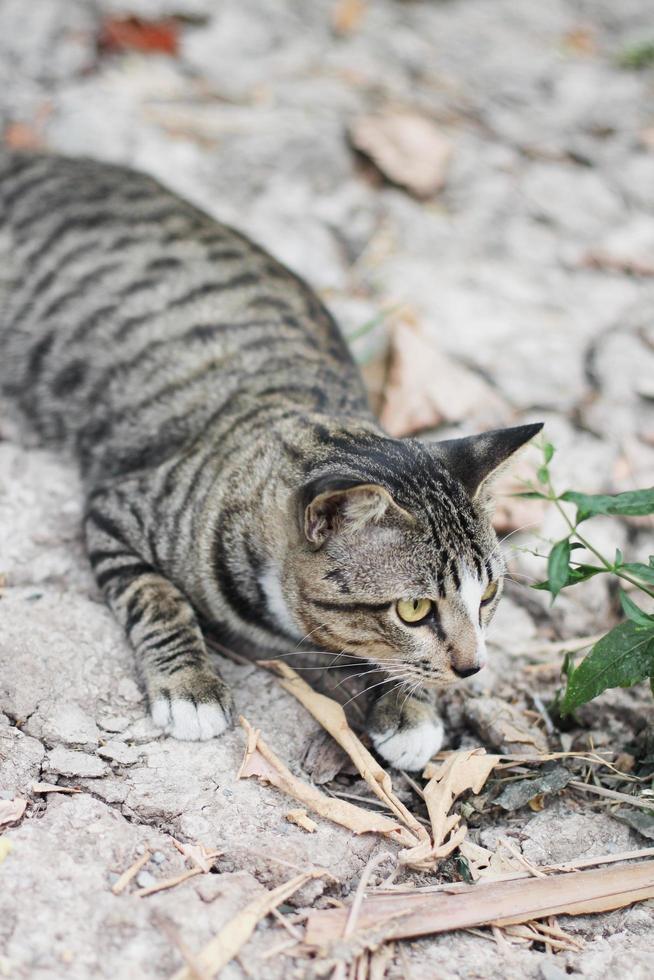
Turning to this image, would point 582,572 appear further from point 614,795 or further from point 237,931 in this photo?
point 237,931

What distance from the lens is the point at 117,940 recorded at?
209 cm

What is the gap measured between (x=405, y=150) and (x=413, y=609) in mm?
3502

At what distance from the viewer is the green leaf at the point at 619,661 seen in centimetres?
259

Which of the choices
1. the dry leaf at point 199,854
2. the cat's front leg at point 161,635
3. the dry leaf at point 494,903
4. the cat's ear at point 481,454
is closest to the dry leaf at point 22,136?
the cat's front leg at point 161,635

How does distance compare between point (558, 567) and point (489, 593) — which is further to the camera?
point (489, 593)

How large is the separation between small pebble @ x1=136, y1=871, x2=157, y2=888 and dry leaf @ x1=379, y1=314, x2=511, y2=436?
7.34 feet

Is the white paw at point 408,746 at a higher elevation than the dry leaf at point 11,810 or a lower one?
lower

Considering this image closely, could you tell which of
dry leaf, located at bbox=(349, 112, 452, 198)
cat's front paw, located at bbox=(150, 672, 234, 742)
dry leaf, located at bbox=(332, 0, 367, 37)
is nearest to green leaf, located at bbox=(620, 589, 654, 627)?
cat's front paw, located at bbox=(150, 672, 234, 742)

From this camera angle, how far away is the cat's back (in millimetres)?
3611

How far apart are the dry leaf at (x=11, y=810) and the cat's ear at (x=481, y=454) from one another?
1.45 metres

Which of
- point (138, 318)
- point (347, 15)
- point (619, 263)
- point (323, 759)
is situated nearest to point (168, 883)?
point (323, 759)

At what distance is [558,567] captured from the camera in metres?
2.45

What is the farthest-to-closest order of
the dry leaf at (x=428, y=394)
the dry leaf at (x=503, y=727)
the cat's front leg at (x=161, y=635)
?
the dry leaf at (x=428, y=394), the dry leaf at (x=503, y=727), the cat's front leg at (x=161, y=635)

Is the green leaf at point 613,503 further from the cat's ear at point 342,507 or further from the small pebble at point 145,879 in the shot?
the small pebble at point 145,879
